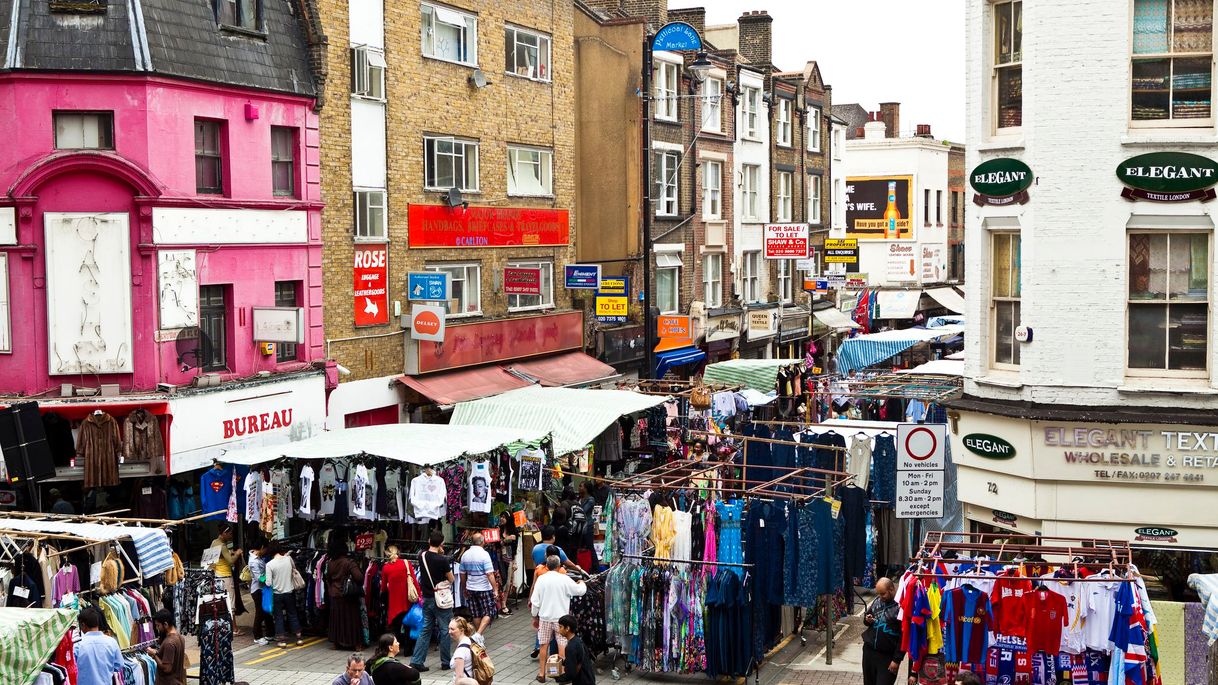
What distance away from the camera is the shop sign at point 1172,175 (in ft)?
55.4

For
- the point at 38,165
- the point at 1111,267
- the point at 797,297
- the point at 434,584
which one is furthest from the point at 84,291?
the point at 797,297

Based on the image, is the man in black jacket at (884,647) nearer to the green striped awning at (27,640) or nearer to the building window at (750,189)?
the green striped awning at (27,640)

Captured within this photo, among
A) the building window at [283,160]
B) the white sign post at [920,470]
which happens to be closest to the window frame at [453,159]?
the building window at [283,160]

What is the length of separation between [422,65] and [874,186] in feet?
128

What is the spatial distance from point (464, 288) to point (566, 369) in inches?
157

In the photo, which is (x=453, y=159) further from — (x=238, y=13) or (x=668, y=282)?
(x=668, y=282)

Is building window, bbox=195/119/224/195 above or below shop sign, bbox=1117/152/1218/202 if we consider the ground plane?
above

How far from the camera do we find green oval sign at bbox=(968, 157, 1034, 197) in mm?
17797

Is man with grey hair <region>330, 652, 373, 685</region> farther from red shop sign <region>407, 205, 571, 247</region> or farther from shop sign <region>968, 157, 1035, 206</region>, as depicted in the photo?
red shop sign <region>407, 205, 571, 247</region>

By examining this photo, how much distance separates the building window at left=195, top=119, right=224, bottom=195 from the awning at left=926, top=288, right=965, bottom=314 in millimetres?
44084

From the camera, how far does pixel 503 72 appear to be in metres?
33.3

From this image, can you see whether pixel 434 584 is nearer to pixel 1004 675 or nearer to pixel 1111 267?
pixel 1004 675

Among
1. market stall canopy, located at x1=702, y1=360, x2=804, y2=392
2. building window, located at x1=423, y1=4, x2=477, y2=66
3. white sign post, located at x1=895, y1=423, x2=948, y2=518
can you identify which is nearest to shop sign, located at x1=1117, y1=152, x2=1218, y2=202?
white sign post, located at x1=895, y1=423, x2=948, y2=518

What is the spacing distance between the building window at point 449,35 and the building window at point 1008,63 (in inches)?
603
